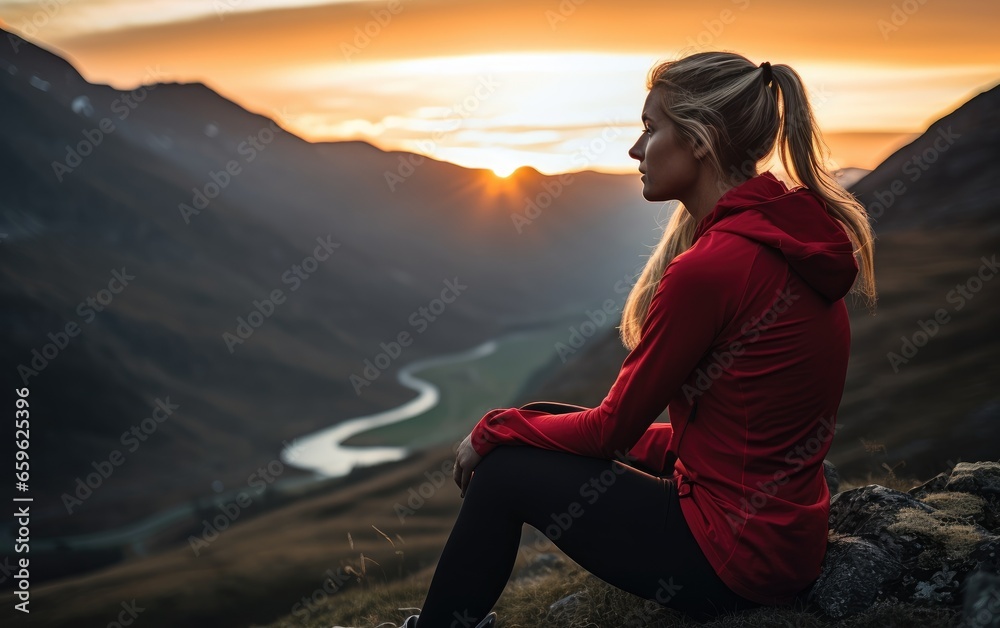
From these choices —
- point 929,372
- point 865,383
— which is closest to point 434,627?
point 929,372

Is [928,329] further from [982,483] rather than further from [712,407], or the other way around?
[712,407]

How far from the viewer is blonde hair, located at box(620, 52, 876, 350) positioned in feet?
13.4

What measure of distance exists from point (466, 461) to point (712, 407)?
1.39 metres

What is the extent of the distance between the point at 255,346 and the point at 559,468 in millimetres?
168183

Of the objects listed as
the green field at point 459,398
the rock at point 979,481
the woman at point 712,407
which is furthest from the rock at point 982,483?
the green field at point 459,398

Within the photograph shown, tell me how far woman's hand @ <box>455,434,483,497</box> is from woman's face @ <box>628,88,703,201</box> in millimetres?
1723

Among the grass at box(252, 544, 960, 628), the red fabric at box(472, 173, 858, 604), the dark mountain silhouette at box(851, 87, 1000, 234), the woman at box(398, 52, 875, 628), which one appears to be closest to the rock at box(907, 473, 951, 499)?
the grass at box(252, 544, 960, 628)

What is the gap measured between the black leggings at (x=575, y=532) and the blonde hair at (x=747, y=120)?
→ 947mm

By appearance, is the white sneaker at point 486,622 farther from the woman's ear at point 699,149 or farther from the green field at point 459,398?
the green field at point 459,398

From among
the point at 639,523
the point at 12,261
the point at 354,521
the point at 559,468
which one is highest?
the point at 559,468

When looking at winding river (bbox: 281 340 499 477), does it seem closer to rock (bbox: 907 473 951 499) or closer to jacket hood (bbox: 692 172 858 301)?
rock (bbox: 907 473 951 499)

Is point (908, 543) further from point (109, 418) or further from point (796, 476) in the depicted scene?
point (109, 418)

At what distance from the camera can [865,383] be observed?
38250 millimetres

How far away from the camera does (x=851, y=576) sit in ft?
14.9
